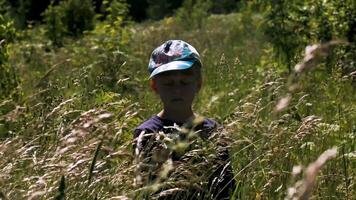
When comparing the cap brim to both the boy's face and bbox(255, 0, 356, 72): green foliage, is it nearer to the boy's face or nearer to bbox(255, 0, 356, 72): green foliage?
the boy's face

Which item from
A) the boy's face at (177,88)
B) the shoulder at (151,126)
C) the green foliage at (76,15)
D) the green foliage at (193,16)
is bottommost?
the green foliage at (193,16)

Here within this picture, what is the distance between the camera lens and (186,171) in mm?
1930

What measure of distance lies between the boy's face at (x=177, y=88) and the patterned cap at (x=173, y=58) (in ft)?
0.11

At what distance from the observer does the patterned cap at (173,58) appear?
273cm

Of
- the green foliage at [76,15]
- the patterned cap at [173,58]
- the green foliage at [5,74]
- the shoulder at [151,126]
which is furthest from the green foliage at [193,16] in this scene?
the shoulder at [151,126]

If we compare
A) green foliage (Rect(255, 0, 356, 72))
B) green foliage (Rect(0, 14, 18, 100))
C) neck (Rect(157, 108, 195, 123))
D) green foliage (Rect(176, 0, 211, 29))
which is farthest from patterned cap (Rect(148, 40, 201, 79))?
green foliage (Rect(176, 0, 211, 29))

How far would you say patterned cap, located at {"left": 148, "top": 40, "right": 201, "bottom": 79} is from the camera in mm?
2732

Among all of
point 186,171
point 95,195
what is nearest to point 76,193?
point 95,195

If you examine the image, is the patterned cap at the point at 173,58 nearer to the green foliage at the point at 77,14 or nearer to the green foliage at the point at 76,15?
the green foliage at the point at 76,15

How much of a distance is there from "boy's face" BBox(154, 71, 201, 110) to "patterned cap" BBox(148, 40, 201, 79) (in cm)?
4

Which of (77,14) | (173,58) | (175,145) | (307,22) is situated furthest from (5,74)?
(77,14)

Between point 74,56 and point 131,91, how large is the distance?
4.56 meters

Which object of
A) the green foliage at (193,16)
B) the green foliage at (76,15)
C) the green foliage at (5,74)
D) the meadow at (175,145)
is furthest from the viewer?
the green foliage at (193,16)

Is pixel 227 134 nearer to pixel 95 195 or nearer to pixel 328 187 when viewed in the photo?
pixel 95 195
